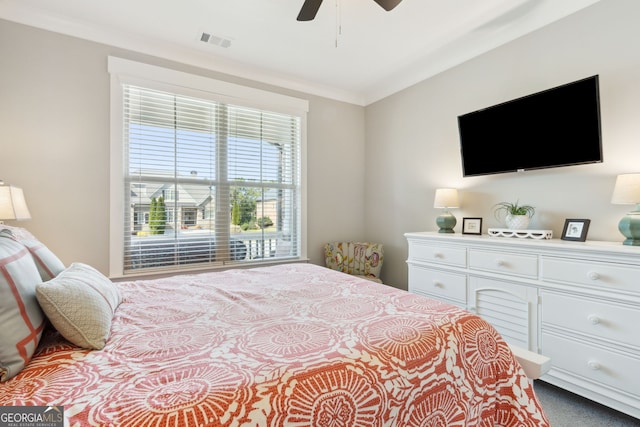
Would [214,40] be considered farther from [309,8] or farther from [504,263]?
[504,263]

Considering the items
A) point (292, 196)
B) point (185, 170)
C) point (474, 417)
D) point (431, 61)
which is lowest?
point (474, 417)

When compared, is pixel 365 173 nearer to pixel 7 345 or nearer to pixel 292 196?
pixel 292 196

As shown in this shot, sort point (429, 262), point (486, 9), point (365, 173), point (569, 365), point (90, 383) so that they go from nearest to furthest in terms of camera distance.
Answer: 1. point (90, 383)
2. point (569, 365)
3. point (486, 9)
4. point (429, 262)
5. point (365, 173)

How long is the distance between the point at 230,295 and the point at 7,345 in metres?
0.86

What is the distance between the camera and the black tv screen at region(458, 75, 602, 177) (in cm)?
202

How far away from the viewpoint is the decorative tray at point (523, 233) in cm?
215

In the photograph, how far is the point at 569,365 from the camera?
71.9 inches

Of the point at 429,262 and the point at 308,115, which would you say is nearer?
the point at 429,262

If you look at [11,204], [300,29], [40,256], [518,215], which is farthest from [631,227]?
[11,204]

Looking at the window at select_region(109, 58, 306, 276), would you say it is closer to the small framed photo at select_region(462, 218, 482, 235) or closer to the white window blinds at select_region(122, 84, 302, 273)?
the white window blinds at select_region(122, 84, 302, 273)

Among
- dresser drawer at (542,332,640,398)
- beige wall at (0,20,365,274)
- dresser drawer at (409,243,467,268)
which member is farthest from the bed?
beige wall at (0,20,365,274)

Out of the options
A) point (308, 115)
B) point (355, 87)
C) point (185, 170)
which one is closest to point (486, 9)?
point (355, 87)

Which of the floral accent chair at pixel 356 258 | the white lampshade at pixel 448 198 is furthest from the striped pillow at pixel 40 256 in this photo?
the white lampshade at pixel 448 198

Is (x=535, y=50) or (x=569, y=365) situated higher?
(x=535, y=50)
